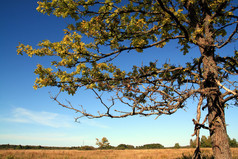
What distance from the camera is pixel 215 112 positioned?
5.06 metres

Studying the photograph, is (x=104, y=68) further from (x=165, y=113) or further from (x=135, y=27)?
(x=165, y=113)

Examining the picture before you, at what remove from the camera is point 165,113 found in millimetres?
3621

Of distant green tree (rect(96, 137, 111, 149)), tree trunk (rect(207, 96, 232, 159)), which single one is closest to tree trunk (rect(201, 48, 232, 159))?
tree trunk (rect(207, 96, 232, 159))

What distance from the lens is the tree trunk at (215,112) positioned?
15.2 ft

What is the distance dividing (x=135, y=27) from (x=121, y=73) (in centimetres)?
188

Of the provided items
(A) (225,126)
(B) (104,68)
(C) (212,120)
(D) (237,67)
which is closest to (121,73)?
(B) (104,68)

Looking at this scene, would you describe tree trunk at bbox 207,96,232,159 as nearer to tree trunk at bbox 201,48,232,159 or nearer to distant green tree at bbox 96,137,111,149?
tree trunk at bbox 201,48,232,159

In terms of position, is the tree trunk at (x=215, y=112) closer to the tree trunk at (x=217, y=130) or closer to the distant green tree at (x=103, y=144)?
the tree trunk at (x=217, y=130)

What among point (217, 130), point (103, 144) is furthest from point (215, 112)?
point (103, 144)

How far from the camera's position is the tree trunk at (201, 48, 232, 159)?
4646 millimetres

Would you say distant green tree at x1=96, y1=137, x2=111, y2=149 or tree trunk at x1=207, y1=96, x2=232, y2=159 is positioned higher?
tree trunk at x1=207, y1=96, x2=232, y2=159

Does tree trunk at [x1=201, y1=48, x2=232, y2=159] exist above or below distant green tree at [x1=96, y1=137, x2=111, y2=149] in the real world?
above

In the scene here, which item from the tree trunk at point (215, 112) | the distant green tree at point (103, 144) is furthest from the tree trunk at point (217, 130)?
the distant green tree at point (103, 144)

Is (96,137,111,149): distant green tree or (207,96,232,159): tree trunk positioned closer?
(207,96,232,159): tree trunk
